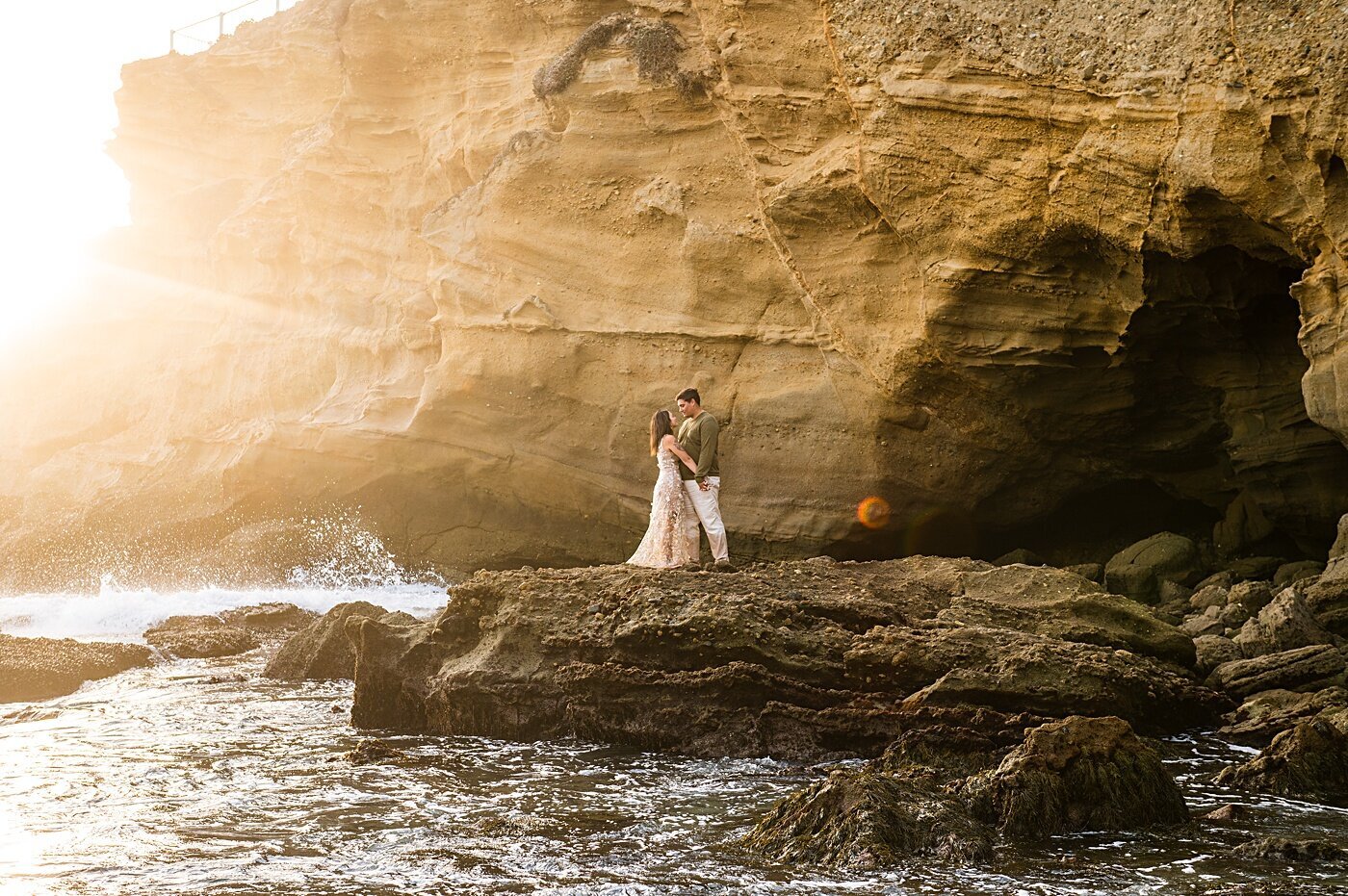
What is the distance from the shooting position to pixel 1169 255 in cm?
1077

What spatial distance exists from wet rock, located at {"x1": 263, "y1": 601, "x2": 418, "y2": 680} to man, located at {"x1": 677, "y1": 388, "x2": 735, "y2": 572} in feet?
9.63

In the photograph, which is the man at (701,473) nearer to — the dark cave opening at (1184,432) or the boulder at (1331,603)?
the dark cave opening at (1184,432)

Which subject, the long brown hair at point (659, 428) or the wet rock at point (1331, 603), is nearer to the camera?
the wet rock at point (1331, 603)

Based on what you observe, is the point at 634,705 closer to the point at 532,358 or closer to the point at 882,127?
the point at 882,127

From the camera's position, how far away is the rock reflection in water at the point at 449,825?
16.5 ft

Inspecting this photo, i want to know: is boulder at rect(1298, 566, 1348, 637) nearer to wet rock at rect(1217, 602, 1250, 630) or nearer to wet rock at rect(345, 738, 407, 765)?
wet rock at rect(1217, 602, 1250, 630)

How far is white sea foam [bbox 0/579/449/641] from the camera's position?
57.4ft

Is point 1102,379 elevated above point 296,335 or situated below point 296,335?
below

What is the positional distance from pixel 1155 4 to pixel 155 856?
29.9 feet

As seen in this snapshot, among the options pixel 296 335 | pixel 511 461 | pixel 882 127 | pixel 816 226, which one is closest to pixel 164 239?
pixel 296 335

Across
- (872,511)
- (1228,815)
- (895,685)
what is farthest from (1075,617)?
(872,511)

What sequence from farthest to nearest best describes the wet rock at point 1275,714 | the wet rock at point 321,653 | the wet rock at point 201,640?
the wet rock at point 201,640
the wet rock at point 321,653
the wet rock at point 1275,714

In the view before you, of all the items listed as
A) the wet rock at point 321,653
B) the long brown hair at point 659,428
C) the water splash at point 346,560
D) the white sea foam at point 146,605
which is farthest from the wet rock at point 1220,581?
the water splash at point 346,560

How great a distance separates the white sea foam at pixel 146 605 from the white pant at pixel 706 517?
589cm
